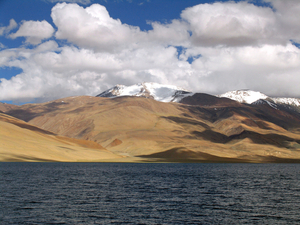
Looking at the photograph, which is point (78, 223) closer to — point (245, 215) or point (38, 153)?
point (245, 215)

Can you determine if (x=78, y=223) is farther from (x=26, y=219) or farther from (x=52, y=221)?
(x=26, y=219)

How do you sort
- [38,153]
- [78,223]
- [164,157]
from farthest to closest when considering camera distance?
[164,157], [38,153], [78,223]

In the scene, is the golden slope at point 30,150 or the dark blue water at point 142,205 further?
the golden slope at point 30,150

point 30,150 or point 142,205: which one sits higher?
point 30,150

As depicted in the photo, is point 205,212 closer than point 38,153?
Yes

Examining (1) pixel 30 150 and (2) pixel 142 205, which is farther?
(1) pixel 30 150

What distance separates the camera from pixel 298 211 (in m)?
39.8

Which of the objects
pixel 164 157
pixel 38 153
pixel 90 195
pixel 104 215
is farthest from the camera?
pixel 164 157

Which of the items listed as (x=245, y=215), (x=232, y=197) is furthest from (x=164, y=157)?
(x=245, y=215)

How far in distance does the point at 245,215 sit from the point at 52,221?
22.2 m

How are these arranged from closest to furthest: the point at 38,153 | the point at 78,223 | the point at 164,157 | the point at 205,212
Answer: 1. the point at 78,223
2. the point at 205,212
3. the point at 38,153
4. the point at 164,157

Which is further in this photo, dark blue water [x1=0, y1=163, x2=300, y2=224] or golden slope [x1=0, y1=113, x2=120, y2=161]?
golden slope [x1=0, y1=113, x2=120, y2=161]

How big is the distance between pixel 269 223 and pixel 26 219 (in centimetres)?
2599

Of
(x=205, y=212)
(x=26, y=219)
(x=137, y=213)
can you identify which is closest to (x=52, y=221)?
(x=26, y=219)
